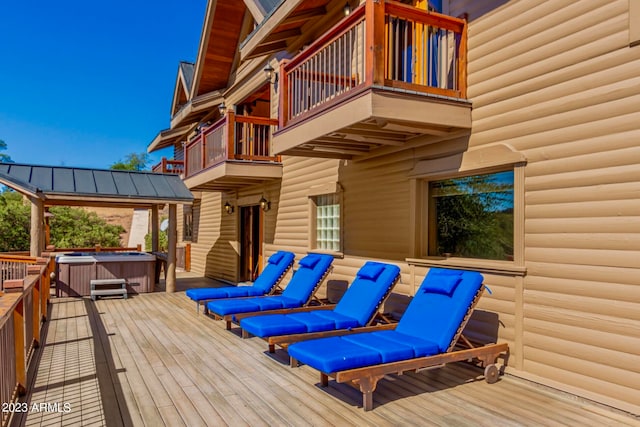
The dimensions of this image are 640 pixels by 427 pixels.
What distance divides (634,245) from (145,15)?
6113 centimetres

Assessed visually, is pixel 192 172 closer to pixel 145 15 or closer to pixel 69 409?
pixel 69 409

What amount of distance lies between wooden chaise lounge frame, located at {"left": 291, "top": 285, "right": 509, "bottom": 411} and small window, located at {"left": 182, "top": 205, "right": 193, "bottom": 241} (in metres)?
13.2

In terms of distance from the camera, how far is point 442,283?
4.84 metres

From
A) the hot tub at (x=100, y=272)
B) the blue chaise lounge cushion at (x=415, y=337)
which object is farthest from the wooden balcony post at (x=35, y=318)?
the hot tub at (x=100, y=272)

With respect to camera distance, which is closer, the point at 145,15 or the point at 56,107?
the point at 145,15

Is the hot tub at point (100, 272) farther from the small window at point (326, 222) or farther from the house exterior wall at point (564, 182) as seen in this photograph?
the house exterior wall at point (564, 182)

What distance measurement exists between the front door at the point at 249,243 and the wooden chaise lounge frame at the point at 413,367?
7.09 m

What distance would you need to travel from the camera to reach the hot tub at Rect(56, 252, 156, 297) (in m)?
10.3

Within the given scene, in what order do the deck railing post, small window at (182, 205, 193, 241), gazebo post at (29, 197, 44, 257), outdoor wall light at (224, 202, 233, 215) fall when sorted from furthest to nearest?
small window at (182, 205, 193, 241)
outdoor wall light at (224, 202, 233, 215)
gazebo post at (29, 197, 44, 257)
the deck railing post

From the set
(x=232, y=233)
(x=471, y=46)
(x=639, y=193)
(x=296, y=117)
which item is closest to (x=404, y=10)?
(x=471, y=46)

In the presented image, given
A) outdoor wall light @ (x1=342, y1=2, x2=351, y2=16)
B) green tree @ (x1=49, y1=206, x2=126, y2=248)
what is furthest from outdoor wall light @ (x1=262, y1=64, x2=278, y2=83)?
green tree @ (x1=49, y1=206, x2=126, y2=248)

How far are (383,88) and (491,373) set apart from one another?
3.08 meters

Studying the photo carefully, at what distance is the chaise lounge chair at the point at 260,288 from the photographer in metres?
7.61

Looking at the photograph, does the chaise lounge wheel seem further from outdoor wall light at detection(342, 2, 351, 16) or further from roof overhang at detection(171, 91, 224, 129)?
roof overhang at detection(171, 91, 224, 129)
